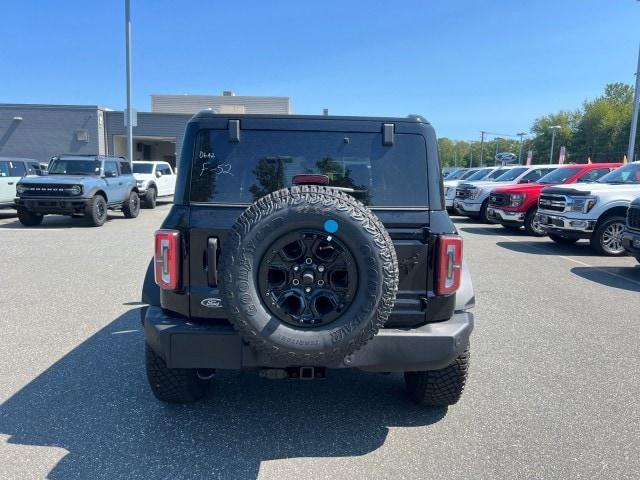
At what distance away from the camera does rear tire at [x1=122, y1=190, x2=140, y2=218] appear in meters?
16.2

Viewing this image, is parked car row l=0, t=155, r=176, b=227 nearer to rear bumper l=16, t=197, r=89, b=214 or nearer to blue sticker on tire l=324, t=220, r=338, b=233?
rear bumper l=16, t=197, r=89, b=214

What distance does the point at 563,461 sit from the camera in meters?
3.01

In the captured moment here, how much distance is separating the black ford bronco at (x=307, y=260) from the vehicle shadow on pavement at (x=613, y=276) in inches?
222

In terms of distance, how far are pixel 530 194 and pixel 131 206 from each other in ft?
38.2

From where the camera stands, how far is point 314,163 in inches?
132

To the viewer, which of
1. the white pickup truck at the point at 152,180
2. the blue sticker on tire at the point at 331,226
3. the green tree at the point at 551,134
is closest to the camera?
the blue sticker on tire at the point at 331,226

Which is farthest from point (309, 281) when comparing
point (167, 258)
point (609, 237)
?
point (609, 237)

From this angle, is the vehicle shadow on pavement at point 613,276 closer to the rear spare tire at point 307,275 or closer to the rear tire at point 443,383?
the rear tire at point 443,383

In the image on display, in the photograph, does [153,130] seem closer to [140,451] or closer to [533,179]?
[533,179]

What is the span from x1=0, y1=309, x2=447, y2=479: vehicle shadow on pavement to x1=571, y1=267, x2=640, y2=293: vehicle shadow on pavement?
5357 mm

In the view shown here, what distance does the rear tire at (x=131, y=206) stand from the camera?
16.2m

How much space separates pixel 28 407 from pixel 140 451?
108 cm

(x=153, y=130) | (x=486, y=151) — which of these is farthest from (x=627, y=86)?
(x=153, y=130)

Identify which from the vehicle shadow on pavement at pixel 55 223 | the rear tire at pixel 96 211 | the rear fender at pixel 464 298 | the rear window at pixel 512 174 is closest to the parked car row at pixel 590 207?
the rear window at pixel 512 174
